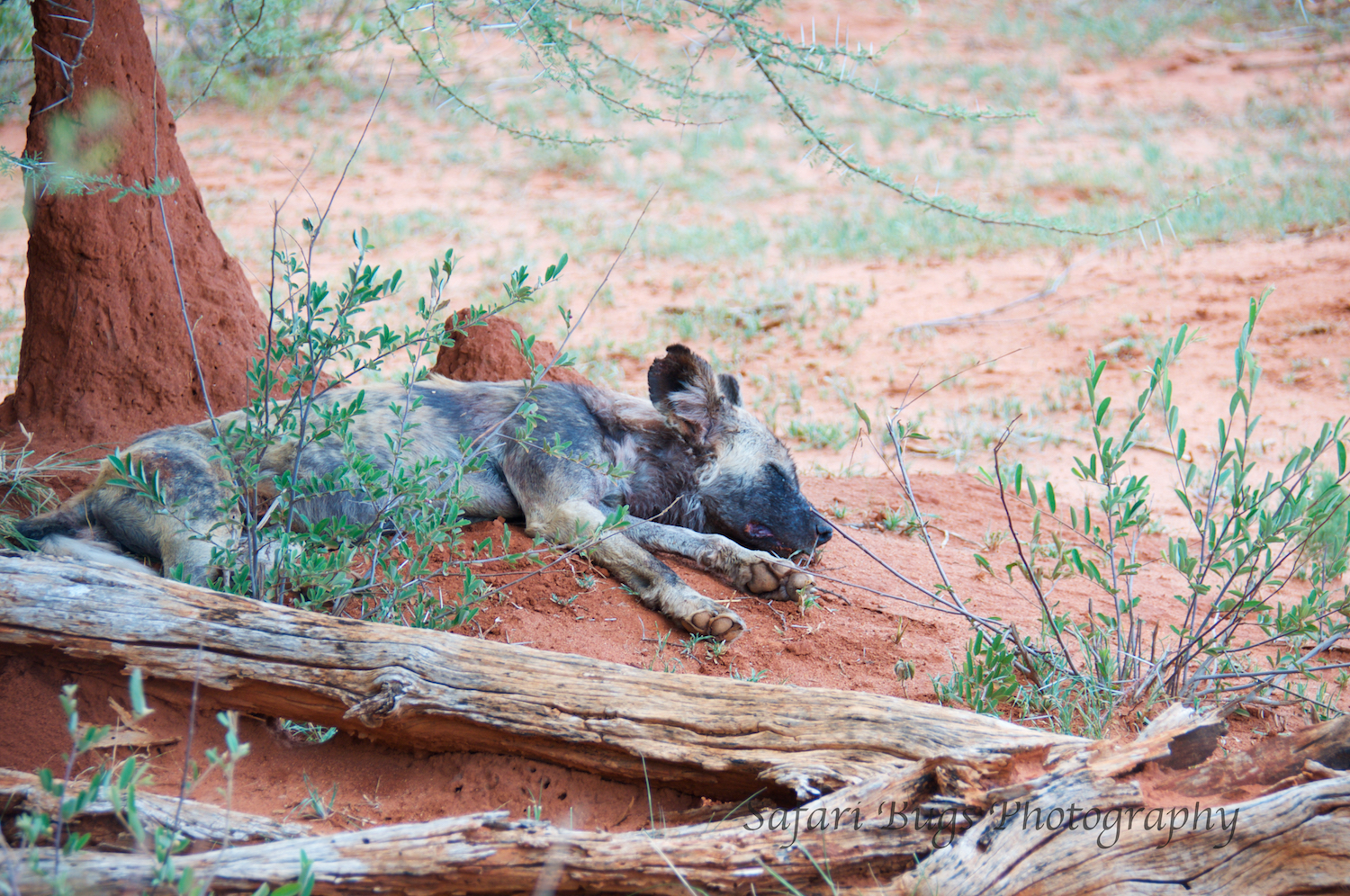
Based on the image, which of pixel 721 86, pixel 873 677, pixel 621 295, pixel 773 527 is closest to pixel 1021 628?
pixel 873 677

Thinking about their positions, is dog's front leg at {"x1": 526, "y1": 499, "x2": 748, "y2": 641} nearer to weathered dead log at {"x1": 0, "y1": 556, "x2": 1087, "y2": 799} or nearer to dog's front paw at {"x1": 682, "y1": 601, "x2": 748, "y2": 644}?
dog's front paw at {"x1": 682, "y1": 601, "x2": 748, "y2": 644}

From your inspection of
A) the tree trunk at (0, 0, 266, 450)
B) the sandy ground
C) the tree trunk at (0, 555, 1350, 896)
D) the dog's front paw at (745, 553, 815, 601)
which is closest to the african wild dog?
the dog's front paw at (745, 553, 815, 601)

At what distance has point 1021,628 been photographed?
3.81 metres

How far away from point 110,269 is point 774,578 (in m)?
3.45

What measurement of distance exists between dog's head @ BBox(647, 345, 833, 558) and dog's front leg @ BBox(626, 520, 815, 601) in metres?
0.21

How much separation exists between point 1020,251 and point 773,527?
300 inches

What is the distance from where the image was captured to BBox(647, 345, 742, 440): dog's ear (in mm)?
4559

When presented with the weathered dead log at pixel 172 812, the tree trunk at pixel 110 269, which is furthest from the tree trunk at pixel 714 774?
the tree trunk at pixel 110 269

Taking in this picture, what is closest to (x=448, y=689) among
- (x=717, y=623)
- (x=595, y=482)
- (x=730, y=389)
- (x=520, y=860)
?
(x=520, y=860)

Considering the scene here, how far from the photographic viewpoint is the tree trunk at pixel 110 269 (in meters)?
4.41

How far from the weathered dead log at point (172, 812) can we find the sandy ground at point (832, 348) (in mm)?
229

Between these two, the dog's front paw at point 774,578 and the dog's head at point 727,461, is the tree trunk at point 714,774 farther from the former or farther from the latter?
the dog's head at point 727,461

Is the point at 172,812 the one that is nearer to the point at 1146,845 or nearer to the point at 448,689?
the point at 448,689

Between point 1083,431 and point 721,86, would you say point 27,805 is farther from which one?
point 721,86
